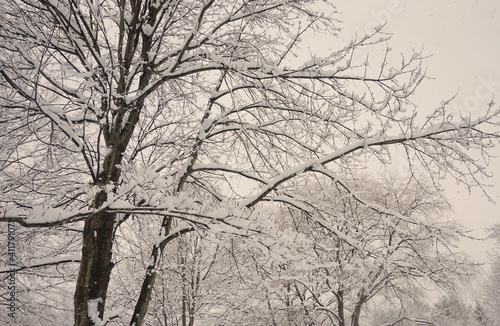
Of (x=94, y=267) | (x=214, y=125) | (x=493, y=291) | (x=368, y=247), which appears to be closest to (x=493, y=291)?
(x=493, y=291)

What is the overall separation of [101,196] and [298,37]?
7.14 ft

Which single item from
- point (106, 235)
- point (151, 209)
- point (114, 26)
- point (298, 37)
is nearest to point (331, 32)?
point (298, 37)

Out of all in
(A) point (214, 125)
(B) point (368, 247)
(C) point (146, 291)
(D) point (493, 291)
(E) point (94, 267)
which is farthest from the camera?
(D) point (493, 291)

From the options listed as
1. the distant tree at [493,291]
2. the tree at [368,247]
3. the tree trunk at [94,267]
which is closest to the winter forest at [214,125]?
the tree trunk at [94,267]

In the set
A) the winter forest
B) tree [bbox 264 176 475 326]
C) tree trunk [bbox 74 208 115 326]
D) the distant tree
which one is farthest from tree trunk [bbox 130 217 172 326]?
the distant tree

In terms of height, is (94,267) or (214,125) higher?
(214,125)

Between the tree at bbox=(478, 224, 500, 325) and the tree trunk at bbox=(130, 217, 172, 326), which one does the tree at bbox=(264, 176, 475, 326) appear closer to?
the tree trunk at bbox=(130, 217, 172, 326)

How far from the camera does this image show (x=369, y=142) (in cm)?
311

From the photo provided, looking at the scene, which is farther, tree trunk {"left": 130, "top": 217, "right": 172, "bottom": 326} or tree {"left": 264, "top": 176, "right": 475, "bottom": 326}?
tree {"left": 264, "top": 176, "right": 475, "bottom": 326}

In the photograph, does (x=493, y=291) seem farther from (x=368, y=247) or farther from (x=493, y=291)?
(x=368, y=247)

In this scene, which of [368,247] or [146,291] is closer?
[146,291]

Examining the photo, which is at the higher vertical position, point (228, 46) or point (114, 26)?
point (114, 26)

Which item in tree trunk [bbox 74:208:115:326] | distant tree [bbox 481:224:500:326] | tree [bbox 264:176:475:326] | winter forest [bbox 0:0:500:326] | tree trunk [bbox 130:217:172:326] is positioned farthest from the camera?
distant tree [bbox 481:224:500:326]

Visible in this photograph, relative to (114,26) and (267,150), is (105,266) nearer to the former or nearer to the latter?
(267,150)
